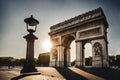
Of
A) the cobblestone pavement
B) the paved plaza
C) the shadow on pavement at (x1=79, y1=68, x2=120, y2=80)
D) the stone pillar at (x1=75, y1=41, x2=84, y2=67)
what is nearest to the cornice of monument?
the stone pillar at (x1=75, y1=41, x2=84, y2=67)

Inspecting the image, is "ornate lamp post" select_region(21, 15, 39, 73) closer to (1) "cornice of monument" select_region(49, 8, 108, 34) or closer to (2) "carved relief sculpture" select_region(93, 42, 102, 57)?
(2) "carved relief sculpture" select_region(93, 42, 102, 57)

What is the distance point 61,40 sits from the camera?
2773cm

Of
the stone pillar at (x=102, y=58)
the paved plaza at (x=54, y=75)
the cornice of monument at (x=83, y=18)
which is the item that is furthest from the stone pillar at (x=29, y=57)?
the cornice of monument at (x=83, y=18)

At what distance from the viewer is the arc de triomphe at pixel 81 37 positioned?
21.1m

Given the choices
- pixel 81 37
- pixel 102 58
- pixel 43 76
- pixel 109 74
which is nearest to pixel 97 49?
pixel 102 58

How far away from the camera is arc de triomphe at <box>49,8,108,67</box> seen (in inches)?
829

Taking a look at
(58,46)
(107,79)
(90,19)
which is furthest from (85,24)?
(107,79)

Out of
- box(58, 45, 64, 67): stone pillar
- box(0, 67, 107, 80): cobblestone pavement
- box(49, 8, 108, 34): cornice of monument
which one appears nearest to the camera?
box(0, 67, 107, 80): cobblestone pavement

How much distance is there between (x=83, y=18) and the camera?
81.6ft

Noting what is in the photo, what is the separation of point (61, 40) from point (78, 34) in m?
4.64

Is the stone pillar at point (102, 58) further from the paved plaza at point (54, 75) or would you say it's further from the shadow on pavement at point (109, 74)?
the paved plaza at point (54, 75)

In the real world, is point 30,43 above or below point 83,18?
below

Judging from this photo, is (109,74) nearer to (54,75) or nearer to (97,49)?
(54,75)

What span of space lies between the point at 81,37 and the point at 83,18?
382cm
